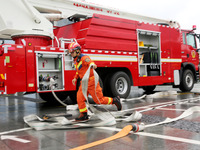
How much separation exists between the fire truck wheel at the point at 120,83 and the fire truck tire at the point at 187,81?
3.67 metres

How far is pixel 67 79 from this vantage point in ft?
24.7

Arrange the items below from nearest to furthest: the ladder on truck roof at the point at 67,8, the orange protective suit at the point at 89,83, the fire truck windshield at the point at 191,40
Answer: the orange protective suit at the point at 89,83, the ladder on truck roof at the point at 67,8, the fire truck windshield at the point at 191,40

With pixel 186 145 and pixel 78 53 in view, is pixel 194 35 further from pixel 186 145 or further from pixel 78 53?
pixel 186 145

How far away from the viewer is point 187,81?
11.9 metres

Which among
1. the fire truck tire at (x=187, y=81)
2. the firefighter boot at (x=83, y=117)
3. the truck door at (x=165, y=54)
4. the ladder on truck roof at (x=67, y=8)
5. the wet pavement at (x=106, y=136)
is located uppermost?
the ladder on truck roof at (x=67, y=8)

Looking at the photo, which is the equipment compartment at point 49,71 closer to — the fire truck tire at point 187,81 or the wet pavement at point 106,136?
the wet pavement at point 106,136

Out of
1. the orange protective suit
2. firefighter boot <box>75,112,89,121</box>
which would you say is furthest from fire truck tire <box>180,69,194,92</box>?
firefighter boot <box>75,112,89,121</box>

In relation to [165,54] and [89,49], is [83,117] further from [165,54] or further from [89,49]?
[165,54]

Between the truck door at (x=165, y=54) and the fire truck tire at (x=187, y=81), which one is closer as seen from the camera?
the truck door at (x=165, y=54)

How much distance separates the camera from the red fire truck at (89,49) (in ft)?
22.4

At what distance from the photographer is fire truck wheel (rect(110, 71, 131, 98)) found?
867cm

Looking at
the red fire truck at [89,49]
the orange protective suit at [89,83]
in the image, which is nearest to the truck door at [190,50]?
the red fire truck at [89,49]

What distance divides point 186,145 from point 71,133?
1.91 meters

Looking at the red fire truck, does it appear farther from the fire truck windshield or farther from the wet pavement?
the wet pavement
